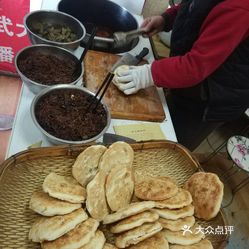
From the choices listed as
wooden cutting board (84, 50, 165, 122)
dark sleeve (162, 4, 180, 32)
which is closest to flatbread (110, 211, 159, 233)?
wooden cutting board (84, 50, 165, 122)

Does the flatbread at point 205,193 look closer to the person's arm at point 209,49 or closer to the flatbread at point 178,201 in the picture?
the flatbread at point 178,201

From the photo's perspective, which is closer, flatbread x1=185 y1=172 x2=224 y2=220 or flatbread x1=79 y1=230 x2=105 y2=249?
flatbread x1=79 y1=230 x2=105 y2=249

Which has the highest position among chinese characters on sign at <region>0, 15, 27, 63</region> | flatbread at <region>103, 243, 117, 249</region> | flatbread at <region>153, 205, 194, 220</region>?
flatbread at <region>153, 205, 194, 220</region>

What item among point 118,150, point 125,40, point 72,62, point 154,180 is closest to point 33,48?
point 72,62

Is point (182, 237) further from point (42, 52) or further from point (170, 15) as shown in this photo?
point (170, 15)

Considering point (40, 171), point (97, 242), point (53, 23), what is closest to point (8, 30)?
point (53, 23)

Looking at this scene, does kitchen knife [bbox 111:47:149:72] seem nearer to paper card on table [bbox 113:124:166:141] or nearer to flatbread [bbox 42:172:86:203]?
paper card on table [bbox 113:124:166:141]

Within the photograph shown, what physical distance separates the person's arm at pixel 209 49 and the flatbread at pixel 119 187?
432 millimetres

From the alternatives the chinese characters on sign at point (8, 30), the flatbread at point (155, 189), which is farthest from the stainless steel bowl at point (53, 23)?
the flatbread at point (155, 189)

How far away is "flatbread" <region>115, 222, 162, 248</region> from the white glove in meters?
0.60

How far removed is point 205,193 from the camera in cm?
89

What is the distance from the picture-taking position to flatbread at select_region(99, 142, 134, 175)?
2.81 ft

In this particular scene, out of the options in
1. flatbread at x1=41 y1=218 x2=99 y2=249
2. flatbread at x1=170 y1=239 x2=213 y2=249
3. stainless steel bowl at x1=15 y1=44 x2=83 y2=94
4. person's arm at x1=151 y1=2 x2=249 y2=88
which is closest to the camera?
flatbread at x1=41 y1=218 x2=99 y2=249

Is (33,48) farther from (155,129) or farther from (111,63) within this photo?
Answer: (155,129)
